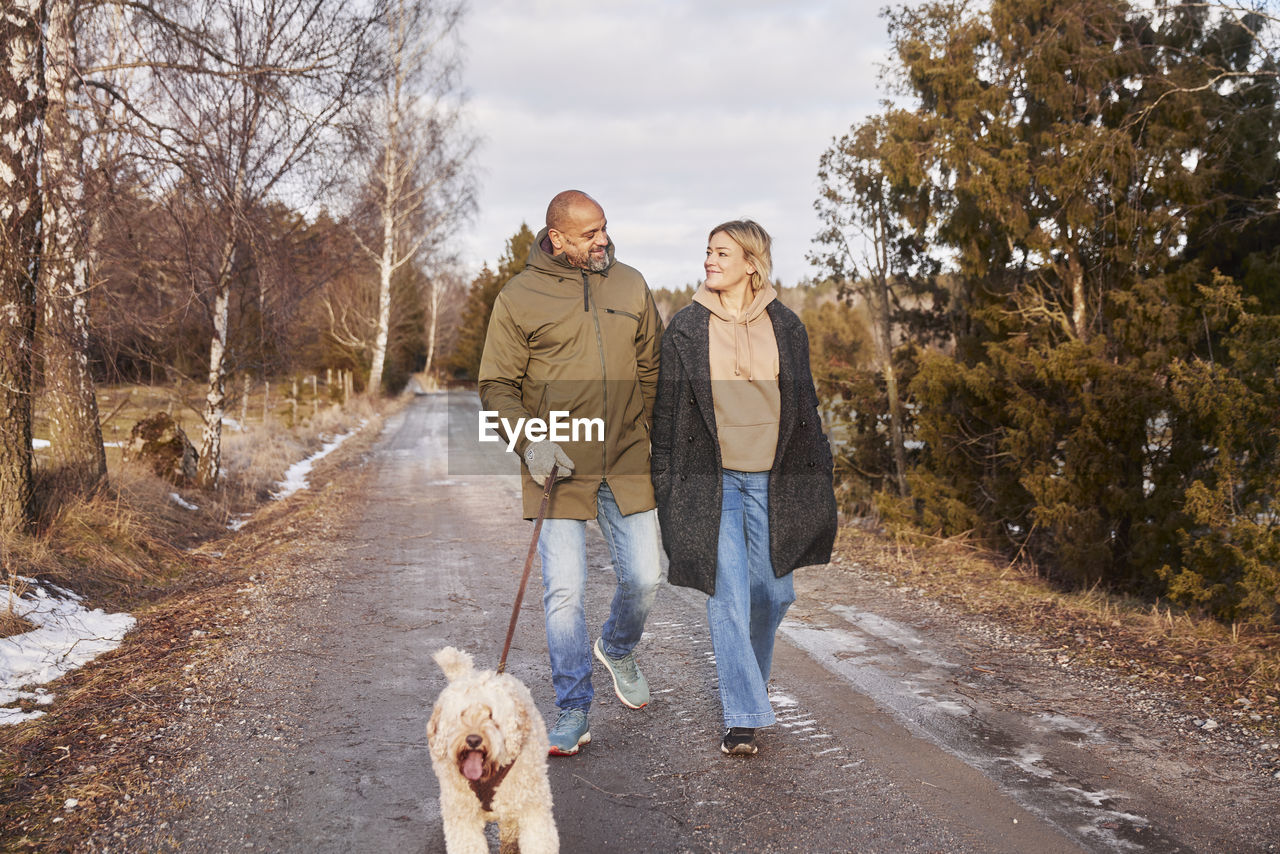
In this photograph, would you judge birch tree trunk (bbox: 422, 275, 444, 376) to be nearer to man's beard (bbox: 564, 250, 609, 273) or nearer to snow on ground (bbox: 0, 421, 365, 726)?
snow on ground (bbox: 0, 421, 365, 726)

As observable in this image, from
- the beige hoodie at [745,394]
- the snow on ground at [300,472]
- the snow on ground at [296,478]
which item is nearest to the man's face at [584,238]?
the beige hoodie at [745,394]

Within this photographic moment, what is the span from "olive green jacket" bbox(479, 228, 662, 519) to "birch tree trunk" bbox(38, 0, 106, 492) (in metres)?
5.00

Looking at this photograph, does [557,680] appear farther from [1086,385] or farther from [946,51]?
[946,51]

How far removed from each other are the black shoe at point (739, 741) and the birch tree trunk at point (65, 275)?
20.0 ft

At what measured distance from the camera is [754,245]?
371 centimetres

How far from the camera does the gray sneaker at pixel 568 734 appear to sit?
353cm

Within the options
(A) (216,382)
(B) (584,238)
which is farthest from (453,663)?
(A) (216,382)

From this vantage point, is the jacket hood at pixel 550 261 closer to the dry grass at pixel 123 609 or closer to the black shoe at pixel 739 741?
the black shoe at pixel 739 741

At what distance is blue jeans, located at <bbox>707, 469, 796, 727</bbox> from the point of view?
11.9ft

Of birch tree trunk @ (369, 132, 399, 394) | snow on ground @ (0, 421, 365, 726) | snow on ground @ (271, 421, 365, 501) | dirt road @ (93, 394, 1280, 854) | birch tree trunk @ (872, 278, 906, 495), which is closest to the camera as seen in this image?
dirt road @ (93, 394, 1280, 854)

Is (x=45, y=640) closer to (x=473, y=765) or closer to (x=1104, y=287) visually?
(x=473, y=765)

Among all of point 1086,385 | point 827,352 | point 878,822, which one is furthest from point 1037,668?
point 827,352

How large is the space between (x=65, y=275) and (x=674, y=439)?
583 cm

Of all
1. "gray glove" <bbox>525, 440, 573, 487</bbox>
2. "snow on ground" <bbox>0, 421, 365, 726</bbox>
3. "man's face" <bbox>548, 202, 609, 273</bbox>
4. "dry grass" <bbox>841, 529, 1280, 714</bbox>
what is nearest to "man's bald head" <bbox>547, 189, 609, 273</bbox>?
"man's face" <bbox>548, 202, 609, 273</bbox>
